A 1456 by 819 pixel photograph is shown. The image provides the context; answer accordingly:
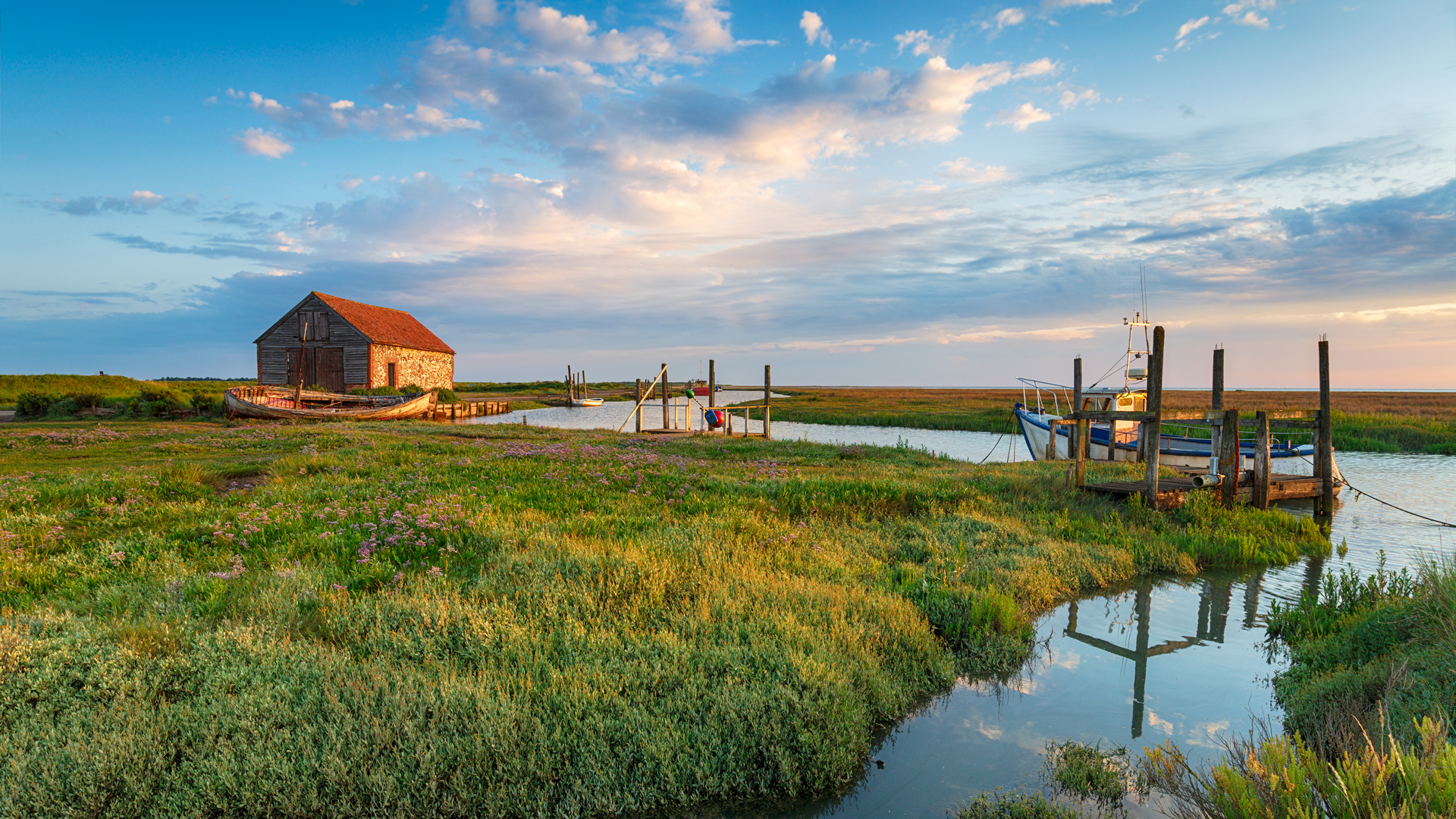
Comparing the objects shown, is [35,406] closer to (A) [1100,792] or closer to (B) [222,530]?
(B) [222,530]

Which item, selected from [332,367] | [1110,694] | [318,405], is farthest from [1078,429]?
[332,367]

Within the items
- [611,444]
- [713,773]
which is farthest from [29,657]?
[611,444]

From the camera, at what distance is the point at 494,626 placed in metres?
5.91

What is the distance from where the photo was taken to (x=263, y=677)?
4977mm

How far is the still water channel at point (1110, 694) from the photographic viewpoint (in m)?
4.77

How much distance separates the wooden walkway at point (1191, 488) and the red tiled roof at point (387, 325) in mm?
45651

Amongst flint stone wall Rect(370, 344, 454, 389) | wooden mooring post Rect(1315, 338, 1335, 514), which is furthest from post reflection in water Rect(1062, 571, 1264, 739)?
flint stone wall Rect(370, 344, 454, 389)

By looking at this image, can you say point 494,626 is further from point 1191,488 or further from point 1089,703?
point 1191,488

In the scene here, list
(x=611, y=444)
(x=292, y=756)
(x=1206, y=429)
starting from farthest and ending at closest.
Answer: (x=1206, y=429) → (x=611, y=444) → (x=292, y=756)

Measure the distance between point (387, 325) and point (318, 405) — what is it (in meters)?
13.6

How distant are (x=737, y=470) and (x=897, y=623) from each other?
9397 millimetres

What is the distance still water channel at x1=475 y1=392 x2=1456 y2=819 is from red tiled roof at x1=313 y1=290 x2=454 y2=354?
47490mm

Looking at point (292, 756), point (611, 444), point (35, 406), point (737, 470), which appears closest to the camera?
point (292, 756)

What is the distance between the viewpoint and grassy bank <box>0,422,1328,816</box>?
13.8 ft
